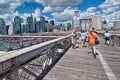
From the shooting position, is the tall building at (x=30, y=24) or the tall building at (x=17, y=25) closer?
the tall building at (x=17, y=25)

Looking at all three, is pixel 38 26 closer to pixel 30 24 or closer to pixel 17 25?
pixel 30 24

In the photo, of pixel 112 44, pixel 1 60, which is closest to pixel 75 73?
pixel 1 60

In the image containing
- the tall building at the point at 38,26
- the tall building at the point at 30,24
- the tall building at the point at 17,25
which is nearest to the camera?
the tall building at the point at 17,25

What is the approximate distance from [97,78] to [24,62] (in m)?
2.78

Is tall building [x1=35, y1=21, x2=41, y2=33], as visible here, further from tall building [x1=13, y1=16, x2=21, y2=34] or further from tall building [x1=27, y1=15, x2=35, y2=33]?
tall building [x1=13, y1=16, x2=21, y2=34]

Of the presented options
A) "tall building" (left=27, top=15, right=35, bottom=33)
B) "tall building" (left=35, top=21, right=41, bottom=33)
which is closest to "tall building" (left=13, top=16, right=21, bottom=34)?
"tall building" (left=27, top=15, right=35, bottom=33)

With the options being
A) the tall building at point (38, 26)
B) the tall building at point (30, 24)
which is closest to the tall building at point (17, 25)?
the tall building at point (30, 24)

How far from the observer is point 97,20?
132 meters

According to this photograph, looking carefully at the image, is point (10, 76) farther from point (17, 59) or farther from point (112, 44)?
point (112, 44)

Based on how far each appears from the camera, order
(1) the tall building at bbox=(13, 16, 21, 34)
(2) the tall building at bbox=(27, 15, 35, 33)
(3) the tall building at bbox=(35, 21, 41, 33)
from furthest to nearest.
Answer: (3) the tall building at bbox=(35, 21, 41, 33) → (2) the tall building at bbox=(27, 15, 35, 33) → (1) the tall building at bbox=(13, 16, 21, 34)

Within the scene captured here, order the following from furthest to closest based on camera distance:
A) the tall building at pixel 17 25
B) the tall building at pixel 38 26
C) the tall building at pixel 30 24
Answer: the tall building at pixel 38 26 < the tall building at pixel 30 24 < the tall building at pixel 17 25

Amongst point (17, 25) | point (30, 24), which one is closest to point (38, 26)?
point (30, 24)

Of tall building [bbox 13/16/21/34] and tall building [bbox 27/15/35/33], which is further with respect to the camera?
tall building [bbox 27/15/35/33]

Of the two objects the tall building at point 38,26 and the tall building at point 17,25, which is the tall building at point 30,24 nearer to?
the tall building at point 38,26
